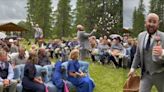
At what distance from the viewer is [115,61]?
15570 mm

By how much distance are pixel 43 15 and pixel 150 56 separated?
58378mm

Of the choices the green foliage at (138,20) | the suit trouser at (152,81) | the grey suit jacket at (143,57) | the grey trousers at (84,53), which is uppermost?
the green foliage at (138,20)

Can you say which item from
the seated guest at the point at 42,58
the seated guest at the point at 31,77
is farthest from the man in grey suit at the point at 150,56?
the seated guest at the point at 42,58

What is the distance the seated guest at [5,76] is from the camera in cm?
867

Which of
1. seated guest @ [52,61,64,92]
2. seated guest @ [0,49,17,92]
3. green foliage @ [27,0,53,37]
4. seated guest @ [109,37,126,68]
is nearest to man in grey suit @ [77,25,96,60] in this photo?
seated guest @ [109,37,126,68]

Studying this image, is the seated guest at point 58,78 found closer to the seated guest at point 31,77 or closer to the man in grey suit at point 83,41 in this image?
the seated guest at point 31,77

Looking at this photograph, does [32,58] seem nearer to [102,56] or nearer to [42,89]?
[42,89]

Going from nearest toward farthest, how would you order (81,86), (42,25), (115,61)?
(81,86) → (115,61) → (42,25)

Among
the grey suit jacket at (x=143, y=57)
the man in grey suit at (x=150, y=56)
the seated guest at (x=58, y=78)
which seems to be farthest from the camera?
the seated guest at (x=58, y=78)

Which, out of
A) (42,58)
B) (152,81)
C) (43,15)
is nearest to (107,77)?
(42,58)

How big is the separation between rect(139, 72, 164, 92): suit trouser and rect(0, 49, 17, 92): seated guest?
3.69 metres

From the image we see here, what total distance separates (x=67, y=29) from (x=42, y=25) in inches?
157

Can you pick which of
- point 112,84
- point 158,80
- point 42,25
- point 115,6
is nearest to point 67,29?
point 42,25

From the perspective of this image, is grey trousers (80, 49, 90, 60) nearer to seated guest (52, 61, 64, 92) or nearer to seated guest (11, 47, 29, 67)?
seated guest (11, 47, 29, 67)
